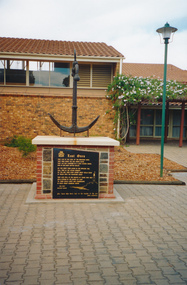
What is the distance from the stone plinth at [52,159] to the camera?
605cm

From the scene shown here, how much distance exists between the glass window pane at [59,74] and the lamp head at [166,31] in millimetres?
9753

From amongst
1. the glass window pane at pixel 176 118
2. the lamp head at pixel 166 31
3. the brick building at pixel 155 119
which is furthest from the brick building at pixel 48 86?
the lamp head at pixel 166 31

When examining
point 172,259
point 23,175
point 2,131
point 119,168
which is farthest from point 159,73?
point 172,259

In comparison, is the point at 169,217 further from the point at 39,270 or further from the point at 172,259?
the point at 39,270

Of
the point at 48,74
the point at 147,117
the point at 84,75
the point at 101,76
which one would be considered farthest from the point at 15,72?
the point at 147,117

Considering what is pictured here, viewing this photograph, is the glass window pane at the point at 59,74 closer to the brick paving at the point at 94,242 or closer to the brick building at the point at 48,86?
the brick building at the point at 48,86

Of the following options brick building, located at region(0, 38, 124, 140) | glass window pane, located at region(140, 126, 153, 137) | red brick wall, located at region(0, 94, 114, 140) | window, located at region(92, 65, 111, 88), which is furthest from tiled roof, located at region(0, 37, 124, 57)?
glass window pane, located at region(140, 126, 153, 137)

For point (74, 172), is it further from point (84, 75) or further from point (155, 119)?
point (155, 119)

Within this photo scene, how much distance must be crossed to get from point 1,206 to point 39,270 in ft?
8.88

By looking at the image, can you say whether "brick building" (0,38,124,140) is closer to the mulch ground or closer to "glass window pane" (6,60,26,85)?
"glass window pane" (6,60,26,85)

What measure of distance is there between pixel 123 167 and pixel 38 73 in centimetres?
961

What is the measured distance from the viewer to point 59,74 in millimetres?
17453

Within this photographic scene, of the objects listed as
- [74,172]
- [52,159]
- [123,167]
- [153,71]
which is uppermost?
[153,71]

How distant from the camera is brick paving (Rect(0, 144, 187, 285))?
329 centimetres
